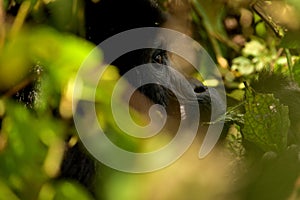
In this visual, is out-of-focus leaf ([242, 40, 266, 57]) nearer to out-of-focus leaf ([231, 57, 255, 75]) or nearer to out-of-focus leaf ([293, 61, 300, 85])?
out-of-focus leaf ([231, 57, 255, 75])

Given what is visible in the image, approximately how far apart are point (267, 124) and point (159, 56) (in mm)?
477

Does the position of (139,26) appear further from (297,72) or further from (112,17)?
(297,72)

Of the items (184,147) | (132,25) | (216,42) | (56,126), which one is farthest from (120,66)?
(216,42)

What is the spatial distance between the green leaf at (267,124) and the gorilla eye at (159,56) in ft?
1.38

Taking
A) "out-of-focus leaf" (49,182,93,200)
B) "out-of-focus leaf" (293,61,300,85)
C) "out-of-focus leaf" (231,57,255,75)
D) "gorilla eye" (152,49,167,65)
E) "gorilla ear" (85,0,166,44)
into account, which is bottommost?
"out-of-focus leaf" (231,57,255,75)

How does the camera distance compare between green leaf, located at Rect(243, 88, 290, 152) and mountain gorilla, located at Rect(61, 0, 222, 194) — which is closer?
green leaf, located at Rect(243, 88, 290, 152)

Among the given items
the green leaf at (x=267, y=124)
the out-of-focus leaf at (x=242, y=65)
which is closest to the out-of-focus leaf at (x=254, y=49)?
the out-of-focus leaf at (x=242, y=65)

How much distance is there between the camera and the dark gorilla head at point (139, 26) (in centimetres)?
87

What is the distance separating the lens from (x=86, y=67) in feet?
1.68

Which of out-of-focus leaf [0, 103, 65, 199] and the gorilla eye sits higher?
out-of-focus leaf [0, 103, 65, 199]

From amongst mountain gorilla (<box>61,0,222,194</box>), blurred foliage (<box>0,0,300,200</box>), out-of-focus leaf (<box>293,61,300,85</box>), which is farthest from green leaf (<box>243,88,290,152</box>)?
mountain gorilla (<box>61,0,222,194</box>)

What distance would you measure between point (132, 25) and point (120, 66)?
62 millimetres

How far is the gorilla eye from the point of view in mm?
957

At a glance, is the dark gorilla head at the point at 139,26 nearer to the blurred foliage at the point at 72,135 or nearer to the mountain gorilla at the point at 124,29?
the mountain gorilla at the point at 124,29
